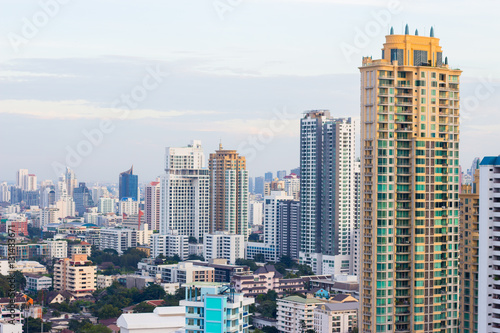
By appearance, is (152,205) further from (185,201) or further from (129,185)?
(129,185)

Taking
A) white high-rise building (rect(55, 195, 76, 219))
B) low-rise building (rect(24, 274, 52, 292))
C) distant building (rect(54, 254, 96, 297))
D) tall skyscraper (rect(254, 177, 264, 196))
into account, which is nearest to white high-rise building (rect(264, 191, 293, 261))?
distant building (rect(54, 254, 96, 297))

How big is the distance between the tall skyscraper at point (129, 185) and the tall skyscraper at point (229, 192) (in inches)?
1575

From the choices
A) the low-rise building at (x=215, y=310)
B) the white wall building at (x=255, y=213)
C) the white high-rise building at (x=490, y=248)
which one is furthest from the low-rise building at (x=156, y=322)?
the white wall building at (x=255, y=213)

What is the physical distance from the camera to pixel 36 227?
60.6 m

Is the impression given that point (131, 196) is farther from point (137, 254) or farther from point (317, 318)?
point (317, 318)

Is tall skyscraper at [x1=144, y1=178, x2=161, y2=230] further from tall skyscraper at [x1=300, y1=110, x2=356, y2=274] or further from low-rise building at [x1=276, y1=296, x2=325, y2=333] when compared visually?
low-rise building at [x1=276, y1=296, x2=325, y2=333]

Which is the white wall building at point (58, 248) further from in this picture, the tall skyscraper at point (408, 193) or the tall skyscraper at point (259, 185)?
the tall skyscraper at point (259, 185)

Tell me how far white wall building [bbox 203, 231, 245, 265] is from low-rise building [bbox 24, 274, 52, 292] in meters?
8.52

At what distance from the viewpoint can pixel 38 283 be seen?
3397 cm

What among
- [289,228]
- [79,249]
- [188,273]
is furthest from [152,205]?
[188,273]

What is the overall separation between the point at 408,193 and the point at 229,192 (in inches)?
1171

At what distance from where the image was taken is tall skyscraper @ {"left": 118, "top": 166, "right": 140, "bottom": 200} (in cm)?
8444

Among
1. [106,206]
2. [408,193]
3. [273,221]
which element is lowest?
[106,206]

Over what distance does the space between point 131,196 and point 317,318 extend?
6322cm
